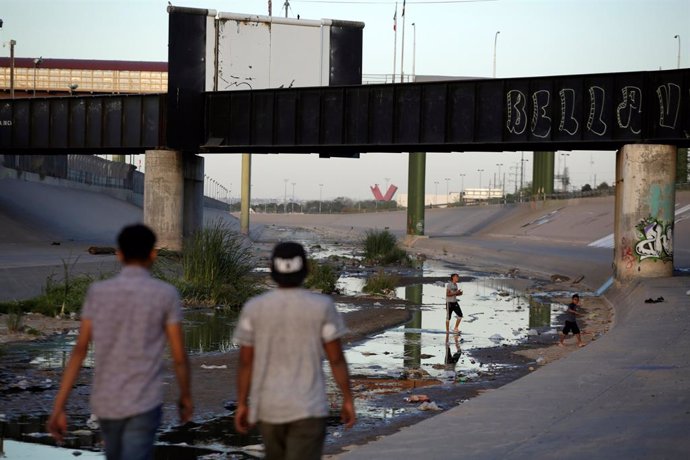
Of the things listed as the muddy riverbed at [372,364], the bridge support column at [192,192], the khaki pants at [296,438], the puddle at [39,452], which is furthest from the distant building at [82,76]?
the khaki pants at [296,438]

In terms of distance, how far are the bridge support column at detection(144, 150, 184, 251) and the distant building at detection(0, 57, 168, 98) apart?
182 ft

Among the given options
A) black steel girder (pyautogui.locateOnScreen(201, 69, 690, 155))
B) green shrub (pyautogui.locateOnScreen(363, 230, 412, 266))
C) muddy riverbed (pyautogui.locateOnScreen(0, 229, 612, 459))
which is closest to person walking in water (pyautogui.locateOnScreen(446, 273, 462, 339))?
muddy riverbed (pyautogui.locateOnScreen(0, 229, 612, 459))

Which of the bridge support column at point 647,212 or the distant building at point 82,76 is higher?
the distant building at point 82,76

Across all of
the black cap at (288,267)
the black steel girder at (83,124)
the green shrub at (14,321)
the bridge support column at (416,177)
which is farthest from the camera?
the bridge support column at (416,177)

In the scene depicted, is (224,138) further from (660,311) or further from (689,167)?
(689,167)

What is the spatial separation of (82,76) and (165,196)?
5858 cm

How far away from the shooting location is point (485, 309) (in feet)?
102

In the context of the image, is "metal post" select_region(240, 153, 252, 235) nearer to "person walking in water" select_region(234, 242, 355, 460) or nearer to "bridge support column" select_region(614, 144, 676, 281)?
"bridge support column" select_region(614, 144, 676, 281)

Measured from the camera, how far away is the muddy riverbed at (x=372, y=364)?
40.0 ft

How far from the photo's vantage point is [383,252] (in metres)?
55.5

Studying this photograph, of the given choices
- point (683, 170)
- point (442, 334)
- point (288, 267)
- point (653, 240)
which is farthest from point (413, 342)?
point (683, 170)

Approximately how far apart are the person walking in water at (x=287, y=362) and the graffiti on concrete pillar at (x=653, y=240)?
93.3 feet

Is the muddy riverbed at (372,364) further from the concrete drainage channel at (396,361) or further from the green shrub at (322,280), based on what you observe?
the green shrub at (322,280)

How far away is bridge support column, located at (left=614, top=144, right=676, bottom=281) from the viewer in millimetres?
33344
